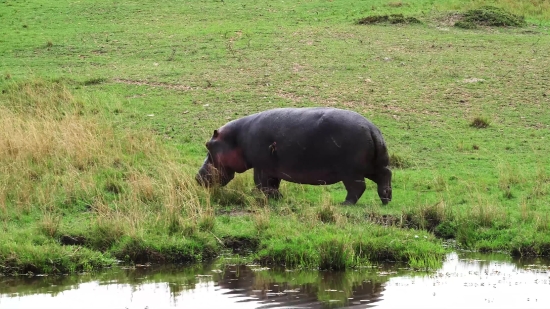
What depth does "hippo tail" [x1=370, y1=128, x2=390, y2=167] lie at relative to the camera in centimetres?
1139

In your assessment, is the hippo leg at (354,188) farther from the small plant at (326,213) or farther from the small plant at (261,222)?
the small plant at (261,222)

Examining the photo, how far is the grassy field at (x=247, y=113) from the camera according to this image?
10.0m

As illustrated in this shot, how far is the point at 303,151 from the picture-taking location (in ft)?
38.4

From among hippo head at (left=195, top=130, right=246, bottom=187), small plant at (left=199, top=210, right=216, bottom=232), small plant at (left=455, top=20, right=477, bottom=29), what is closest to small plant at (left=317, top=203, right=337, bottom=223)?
small plant at (left=199, top=210, right=216, bottom=232)

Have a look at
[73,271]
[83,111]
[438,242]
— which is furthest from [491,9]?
[73,271]

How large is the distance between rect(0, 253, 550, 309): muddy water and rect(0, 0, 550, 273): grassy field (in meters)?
0.32

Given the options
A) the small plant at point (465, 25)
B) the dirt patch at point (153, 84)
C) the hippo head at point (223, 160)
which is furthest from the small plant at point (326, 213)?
the small plant at point (465, 25)

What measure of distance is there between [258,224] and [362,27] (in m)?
15.0

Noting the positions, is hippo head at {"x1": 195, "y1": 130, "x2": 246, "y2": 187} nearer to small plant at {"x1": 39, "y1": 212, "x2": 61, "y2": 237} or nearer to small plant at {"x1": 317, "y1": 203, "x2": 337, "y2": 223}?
small plant at {"x1": 317, "y1": 203, "x2": 337, "y2": 223}

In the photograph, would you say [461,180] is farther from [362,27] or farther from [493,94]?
[362,27]

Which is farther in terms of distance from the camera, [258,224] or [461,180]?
[461,180]

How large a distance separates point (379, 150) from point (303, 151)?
3.16 ft

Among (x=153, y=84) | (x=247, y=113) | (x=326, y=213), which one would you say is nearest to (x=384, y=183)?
(x=326, y=213)

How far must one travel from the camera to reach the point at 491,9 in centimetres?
2644
